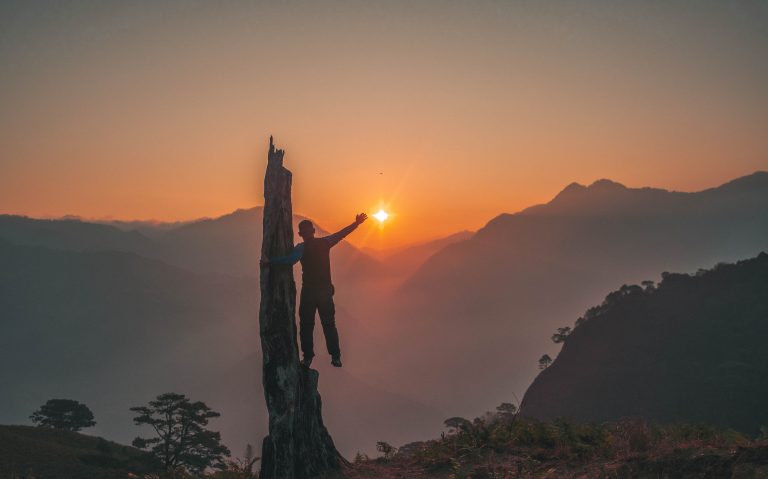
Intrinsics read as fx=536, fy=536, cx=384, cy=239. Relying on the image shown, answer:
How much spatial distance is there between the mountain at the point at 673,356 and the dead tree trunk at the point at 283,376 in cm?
6829

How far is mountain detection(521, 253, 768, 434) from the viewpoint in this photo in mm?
72000

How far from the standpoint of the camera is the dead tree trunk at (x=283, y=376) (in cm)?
1043

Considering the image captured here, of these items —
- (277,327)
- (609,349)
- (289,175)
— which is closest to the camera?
(277,327)

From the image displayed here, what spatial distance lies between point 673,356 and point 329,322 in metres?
92.7

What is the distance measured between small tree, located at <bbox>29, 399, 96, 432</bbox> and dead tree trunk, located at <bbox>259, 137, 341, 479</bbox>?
221 feet

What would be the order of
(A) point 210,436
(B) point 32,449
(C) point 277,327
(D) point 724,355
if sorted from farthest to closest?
(D) point 724,355, (A) point 210,436, (B) point 32,449, (C) point 277,327

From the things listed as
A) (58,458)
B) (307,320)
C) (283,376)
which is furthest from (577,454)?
(58,458)

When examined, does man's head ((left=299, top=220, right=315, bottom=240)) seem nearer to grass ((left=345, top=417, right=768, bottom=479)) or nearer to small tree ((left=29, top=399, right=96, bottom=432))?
grass ((left=345, top=417, right=768, bottom=479))

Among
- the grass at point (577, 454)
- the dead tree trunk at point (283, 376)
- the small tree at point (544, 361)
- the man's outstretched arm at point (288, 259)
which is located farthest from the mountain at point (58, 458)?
the small tree at point (544, 361)

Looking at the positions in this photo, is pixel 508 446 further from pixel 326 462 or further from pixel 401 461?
pixel 326 462

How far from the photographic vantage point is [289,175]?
11625 mm

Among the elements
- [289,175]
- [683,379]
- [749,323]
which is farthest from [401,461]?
[749,323]

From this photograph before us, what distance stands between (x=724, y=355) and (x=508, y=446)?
85901 millimetres

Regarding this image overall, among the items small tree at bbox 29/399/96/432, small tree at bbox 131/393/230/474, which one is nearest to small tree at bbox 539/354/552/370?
small tree at bbox 131/393/230/474
